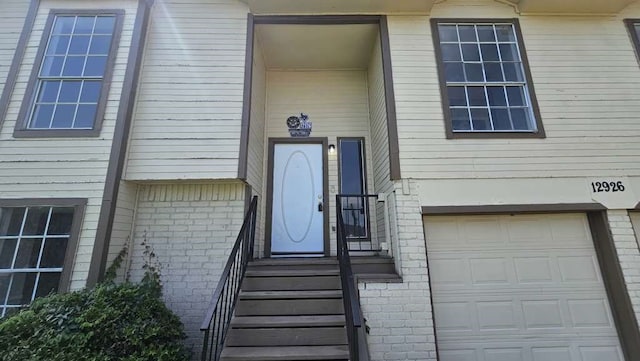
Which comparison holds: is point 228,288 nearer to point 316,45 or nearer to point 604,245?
point 316,45

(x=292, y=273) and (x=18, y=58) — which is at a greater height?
(x=18, y=58)

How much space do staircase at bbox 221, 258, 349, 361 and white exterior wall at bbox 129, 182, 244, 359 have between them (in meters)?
0.65

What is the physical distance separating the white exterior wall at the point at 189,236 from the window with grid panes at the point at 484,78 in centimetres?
338

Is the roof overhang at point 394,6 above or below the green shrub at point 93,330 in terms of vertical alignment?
above

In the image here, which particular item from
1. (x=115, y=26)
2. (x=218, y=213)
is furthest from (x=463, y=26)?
(x=115, y=26)

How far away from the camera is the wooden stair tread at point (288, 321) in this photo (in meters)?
3.24

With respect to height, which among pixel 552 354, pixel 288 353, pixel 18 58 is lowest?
pixel 552 354

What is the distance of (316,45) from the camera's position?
5324 millimetres

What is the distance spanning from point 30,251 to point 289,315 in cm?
325

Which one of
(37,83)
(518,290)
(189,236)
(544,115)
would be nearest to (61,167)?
(37,83)

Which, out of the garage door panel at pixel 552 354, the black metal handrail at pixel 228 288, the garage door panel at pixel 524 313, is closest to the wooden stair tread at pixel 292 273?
the black metal handrail at pixel 228 288

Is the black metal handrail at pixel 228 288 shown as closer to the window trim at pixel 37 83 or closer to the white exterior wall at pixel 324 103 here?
the white exterior wall at pixel 324 103

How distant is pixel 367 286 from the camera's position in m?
3.68

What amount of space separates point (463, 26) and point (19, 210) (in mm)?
6605
